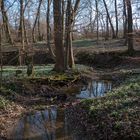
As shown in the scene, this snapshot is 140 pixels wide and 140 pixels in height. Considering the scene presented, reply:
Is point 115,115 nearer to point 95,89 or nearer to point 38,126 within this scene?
point 38,126

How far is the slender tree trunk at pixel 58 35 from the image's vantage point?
25.6 meters

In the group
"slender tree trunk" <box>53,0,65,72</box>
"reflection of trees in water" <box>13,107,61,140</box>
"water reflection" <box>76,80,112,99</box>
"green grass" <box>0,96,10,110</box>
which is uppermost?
"slender tree trunk" <box>53,0,65,72</box>

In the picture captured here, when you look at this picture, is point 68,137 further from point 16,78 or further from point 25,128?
point 16,78

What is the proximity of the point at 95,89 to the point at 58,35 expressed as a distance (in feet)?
20.4

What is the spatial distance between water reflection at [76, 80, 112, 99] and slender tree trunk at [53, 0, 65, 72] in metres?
2.85

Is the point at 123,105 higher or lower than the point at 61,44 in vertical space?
lower

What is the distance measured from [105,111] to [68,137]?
6.33 ft

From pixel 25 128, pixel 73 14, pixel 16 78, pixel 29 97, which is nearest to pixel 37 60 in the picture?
pixel 73 14

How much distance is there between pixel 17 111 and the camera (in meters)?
15.4

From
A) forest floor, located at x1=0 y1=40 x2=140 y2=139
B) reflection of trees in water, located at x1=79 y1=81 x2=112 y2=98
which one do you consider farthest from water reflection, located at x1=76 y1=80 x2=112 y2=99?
forest floor, located at x1=0 y1=40 x2=140 y2=139

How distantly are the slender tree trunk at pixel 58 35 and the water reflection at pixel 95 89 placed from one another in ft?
9.36

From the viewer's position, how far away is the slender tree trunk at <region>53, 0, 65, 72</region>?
2561cm

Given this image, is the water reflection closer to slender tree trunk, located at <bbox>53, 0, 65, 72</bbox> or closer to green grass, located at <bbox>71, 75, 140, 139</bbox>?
slender tree trunk, located at <bbox>53, 0, 65, 72</bbox>

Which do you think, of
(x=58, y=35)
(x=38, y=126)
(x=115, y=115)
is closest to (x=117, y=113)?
(x=115, y=115)
